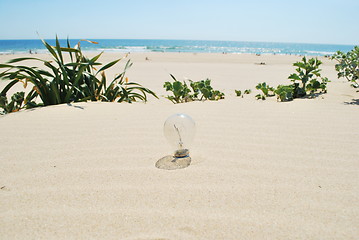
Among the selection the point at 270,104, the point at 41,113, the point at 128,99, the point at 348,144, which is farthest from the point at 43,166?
the point at 270,104

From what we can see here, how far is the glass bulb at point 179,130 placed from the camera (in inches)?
74.9

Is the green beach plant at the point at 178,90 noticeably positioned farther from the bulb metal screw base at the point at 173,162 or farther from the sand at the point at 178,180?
the bulb metal screw base at the point at 173,162

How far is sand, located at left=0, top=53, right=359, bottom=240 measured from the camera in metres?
1.28

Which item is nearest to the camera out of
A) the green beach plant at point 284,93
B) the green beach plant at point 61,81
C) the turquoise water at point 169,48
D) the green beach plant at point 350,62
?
the green beach plant at point 61,81

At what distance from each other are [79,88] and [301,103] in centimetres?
295

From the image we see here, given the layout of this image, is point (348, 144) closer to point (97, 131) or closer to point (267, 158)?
point (267, 158)

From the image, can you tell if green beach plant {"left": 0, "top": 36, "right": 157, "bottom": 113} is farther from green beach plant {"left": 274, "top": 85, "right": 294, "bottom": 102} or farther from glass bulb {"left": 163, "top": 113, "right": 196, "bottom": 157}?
green beach plant {"left": 274, "top": 85, "right": 294, "bottom": 102}

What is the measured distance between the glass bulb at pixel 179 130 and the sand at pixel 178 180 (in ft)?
0.49

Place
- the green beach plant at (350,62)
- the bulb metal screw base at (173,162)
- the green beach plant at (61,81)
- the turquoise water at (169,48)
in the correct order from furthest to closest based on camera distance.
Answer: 1. the turquoise water at (169,48)
2. the green beach plant at (350,62)
3. the green beach plant at (61,81)
4. the bulb metal screw base at (173,162)

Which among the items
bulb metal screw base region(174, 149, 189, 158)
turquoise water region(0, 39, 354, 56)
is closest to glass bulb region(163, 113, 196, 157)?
bulb metal screw base region(174, 149, 189, 158)

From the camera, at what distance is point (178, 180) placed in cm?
167

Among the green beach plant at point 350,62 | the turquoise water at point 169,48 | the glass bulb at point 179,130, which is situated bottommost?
the glass bulb at point 179,130

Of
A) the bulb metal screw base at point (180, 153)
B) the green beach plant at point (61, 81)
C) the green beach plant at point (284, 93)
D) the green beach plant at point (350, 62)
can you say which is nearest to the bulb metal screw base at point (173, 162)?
the bulb metal screw base at point (180, 153)

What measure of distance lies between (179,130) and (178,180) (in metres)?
0.38
